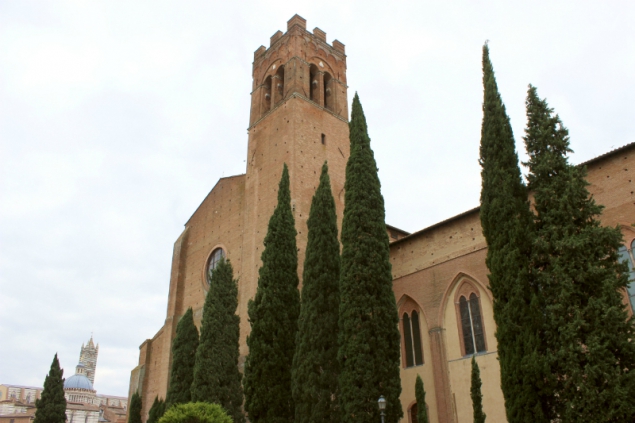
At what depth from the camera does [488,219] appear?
10500mm

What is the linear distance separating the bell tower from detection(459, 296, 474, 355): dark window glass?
5599 millimetres

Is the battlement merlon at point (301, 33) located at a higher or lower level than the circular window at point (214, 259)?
higher

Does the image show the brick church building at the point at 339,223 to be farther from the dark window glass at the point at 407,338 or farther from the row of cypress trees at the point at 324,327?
the row of cypress trees at the point at 324,327

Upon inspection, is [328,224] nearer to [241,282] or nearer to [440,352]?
[440,352]

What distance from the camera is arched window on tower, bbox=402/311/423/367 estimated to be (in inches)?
671

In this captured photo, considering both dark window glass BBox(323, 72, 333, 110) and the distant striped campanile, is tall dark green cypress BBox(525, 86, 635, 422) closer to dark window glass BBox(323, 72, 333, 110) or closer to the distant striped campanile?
dark window glass BBox(323, 72, 333, 110)

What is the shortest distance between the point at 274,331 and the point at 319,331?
193 cm

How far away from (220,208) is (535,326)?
56.3 ft

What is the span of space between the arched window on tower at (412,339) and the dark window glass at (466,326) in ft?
5.39

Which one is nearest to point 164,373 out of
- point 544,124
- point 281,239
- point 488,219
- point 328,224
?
point 281,239

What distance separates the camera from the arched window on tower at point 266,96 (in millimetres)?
24900

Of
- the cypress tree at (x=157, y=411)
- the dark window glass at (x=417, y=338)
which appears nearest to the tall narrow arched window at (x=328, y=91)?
the dark window glass at (x=417, y=338)

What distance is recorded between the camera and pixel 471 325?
15.9m

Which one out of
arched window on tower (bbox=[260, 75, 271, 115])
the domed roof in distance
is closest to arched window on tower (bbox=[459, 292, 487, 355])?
arched window on tower (bbox=[260, 75, 271, 115])
